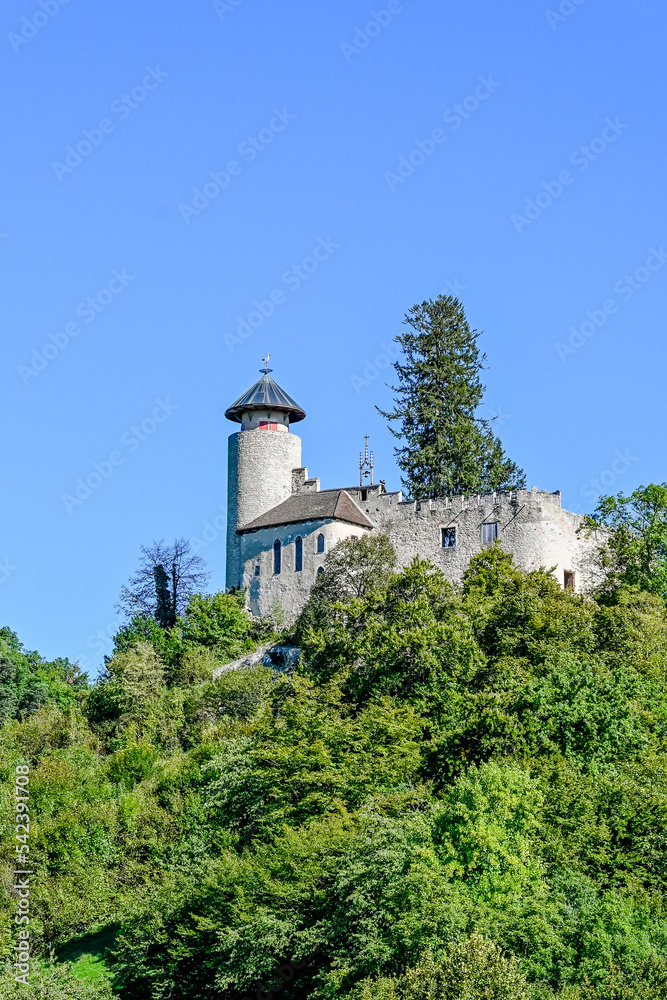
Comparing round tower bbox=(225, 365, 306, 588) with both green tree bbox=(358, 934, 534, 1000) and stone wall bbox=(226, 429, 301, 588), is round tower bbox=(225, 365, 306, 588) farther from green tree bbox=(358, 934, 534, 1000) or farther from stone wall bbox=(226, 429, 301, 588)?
green tree bbox=(358, 934, 534, 1000)

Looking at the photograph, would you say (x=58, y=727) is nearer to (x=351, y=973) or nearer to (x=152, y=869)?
(x=152, y=869)

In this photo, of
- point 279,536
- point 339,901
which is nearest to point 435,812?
point 339,901

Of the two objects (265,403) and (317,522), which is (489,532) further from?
(265,403)

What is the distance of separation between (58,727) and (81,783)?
7.25m

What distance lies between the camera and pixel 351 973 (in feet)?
120

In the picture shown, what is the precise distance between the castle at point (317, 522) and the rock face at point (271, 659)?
9.66ft

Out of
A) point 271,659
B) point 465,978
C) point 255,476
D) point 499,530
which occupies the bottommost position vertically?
point 465,978

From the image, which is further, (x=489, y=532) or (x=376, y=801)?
(x=489, y=532)

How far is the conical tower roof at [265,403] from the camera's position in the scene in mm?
67812

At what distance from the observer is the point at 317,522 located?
206 feet

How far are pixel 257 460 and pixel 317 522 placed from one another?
548 centimetres

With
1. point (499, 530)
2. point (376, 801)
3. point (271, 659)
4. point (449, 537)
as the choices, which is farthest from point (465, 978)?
point (449, 537)

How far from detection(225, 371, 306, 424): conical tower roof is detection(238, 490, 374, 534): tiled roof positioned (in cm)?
400

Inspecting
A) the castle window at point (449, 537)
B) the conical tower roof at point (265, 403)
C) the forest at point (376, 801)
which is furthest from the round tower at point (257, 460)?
the castle window at point (449, 537)
